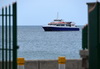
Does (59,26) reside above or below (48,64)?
above

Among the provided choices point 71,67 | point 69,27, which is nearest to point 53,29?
point 69,27

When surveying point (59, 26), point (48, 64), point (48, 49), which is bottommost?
point (48, 49)

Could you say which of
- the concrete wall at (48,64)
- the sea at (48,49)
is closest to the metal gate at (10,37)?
the concrete wall at (48,64)

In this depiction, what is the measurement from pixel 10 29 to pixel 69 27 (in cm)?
11374

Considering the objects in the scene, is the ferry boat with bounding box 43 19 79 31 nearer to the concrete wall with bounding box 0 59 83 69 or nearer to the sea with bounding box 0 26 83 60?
the sea with bounding box 0 26 83 60

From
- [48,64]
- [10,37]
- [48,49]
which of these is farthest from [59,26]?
[10,37]

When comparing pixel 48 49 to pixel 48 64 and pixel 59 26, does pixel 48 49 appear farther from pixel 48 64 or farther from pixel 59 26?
pixel 59 26

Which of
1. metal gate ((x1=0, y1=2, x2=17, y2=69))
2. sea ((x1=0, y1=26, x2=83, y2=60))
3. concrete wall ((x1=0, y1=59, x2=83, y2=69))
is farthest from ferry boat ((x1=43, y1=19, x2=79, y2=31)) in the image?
metal gate ((x1=0, y1=2, x2=17, y2=69))

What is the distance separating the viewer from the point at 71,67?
670 inches

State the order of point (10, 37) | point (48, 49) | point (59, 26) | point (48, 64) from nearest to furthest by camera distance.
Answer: point (10, 37)
point (48, 64)
point (48, 49)
point (59, 26)

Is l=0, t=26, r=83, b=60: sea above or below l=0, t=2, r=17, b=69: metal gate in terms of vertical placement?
below

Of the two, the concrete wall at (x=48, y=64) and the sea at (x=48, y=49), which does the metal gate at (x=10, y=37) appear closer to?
the concrete wall at (x=48, y=64)

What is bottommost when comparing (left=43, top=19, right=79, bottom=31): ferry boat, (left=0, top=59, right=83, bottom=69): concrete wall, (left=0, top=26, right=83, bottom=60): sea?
(left=0, top=26, right=83, bottom=60): sea

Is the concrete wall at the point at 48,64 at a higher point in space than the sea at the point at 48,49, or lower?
higher
